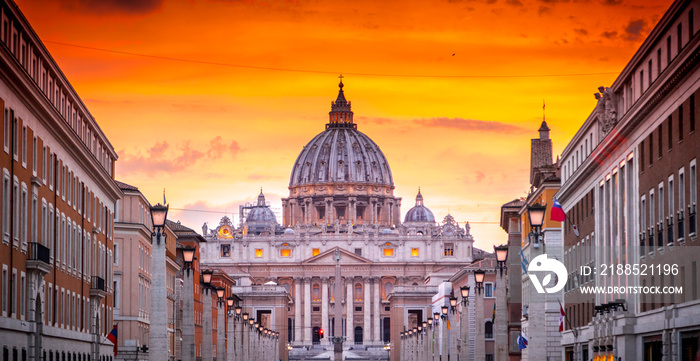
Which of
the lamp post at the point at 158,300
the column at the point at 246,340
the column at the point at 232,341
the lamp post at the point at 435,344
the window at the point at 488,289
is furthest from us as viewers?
the window at the point at 488,289

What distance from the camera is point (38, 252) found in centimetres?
4444

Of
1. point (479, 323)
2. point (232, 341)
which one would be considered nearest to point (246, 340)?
point (232, 341)

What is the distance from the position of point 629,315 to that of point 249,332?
56.2 meters

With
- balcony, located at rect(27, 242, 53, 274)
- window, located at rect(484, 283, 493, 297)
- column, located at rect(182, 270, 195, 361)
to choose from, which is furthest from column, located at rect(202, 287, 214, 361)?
window, located at rect(484, 283, 493, 297)

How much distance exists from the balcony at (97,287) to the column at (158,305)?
1762 centimetres

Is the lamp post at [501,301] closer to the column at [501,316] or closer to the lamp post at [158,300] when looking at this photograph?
the column at [501,316]

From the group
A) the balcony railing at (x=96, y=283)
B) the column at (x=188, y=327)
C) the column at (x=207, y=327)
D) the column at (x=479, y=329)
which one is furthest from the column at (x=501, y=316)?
the balcony railing at (x=96, y=283)

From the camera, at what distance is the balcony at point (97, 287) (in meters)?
Answer: 59.7

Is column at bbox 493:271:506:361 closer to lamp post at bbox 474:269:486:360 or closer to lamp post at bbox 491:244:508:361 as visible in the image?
lamp post at bbox 491:244:508:361

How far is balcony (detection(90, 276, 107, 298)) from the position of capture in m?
59.7

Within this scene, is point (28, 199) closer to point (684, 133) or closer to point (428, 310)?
point (684, 133)

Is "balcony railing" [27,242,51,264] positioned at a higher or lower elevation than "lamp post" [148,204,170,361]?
higher

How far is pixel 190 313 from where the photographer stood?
47.3 m

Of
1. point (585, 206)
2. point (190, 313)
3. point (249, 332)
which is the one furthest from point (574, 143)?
point (249, 332)
